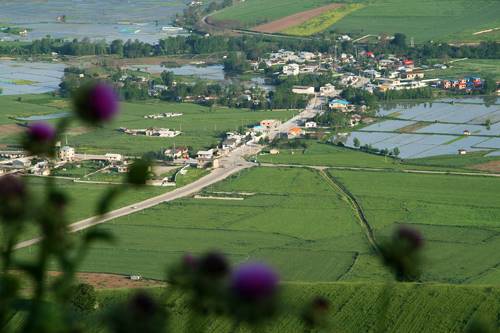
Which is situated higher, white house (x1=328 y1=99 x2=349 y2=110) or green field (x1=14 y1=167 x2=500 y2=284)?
green field (x1=14 y1=167 x2=500 y2=284)

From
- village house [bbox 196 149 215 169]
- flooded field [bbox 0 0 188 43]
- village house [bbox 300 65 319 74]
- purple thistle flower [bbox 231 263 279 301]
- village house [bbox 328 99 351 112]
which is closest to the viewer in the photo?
purple thistle flower [bbox 231 263 279 301]

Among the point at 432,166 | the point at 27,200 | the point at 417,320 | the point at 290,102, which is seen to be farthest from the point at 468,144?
the point at 27,200

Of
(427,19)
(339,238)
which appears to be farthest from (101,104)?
(427,19)

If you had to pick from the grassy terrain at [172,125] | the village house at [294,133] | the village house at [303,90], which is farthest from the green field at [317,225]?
the village house at [303,90]

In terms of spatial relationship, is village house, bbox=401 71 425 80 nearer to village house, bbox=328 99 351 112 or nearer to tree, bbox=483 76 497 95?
tree, bbox=483 76 497 95

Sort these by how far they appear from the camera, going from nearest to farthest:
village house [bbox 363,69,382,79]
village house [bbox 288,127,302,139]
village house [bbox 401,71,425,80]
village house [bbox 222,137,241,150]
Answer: village house [bbox 222,137,241,150] < village house [bbox 288,127,302,139] < village house [bbox 401,71,425,80] < village house [bbox 363,69,382,79]

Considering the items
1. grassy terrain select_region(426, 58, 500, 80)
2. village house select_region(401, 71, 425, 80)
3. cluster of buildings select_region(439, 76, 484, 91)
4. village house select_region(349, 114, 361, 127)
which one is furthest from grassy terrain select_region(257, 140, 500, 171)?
grassy terrain select_region(426, 58, 500, 80)

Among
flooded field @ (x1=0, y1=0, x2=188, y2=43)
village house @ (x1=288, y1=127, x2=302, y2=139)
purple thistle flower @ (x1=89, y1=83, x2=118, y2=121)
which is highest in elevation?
purple thistle flower @ (x1=89, y1=83, x2=118, y2=121)

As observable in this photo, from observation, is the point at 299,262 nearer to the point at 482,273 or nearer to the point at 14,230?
the point at 482,273
